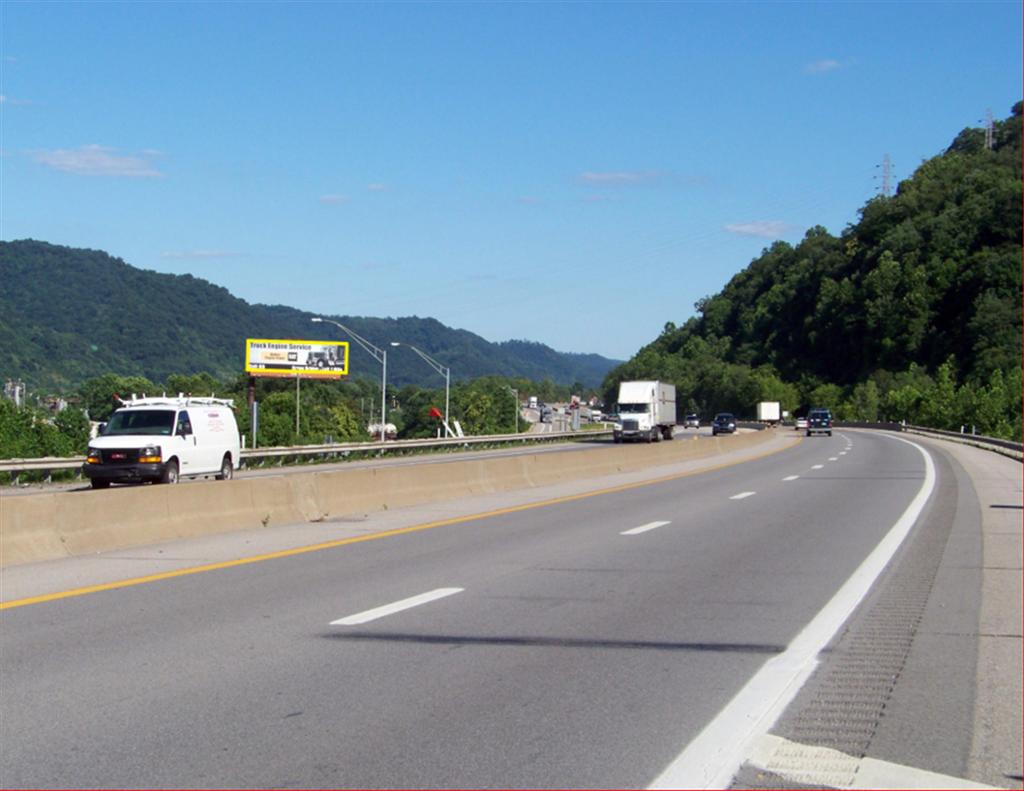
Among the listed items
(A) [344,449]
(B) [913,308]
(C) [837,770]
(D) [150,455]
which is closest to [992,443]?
(A) [344,449]

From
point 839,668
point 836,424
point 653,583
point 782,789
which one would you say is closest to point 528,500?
point 653,583

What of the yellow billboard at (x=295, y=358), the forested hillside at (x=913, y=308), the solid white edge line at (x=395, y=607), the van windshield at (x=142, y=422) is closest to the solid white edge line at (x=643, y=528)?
the solid white edge line at (x=395, y=607)

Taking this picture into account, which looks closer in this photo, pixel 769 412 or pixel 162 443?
pixel 162 443

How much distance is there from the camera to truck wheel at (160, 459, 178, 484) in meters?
30.4

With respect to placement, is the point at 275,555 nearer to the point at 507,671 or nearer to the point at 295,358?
the point at 507,671

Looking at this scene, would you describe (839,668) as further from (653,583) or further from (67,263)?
(67,263)

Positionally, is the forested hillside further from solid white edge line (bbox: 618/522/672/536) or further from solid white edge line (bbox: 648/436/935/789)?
Answer: solid white edge line (bbox: 648/436/935/789)

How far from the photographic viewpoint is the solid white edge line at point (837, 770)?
626 cm

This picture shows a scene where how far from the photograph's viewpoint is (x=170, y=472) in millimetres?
30750

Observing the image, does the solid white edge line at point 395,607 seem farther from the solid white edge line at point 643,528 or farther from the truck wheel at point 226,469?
the truck wheel at point 226,469

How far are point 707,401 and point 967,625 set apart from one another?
190 meters

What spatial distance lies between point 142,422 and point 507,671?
24.3 metres

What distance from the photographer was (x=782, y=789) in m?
6.17

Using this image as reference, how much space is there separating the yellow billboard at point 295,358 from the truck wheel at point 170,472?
66.3 m
